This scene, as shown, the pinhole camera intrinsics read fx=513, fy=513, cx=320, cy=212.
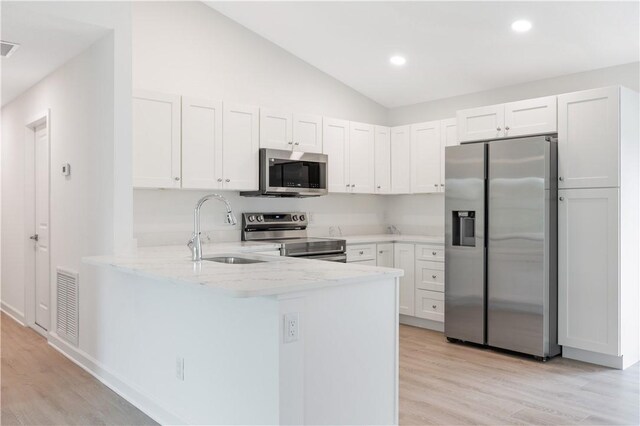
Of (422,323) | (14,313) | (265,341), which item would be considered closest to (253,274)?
(265,341)

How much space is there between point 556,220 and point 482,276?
759 mm

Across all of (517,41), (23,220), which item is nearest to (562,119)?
(517,41)

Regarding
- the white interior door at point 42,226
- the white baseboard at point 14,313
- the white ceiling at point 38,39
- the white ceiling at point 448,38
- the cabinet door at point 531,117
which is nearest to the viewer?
the white ceiling at point 38,39

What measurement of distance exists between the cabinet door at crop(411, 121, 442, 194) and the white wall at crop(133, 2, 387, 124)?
0.87 m

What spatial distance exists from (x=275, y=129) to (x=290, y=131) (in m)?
0.19

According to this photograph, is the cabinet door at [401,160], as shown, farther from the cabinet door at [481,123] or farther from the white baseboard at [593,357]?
the white baseboard at [593,357]

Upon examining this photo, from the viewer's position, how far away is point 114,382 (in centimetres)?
347

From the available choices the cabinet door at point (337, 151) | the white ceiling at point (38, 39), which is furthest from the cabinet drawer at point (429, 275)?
the white ceiling at point (38, 39)

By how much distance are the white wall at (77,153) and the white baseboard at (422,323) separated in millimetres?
3168

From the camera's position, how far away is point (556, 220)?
4230 mm

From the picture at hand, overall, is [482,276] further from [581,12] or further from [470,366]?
[581,12]

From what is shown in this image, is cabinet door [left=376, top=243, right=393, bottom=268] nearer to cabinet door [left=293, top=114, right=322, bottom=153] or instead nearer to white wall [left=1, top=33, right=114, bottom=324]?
cabinet door [left=293, top=114, right=322, bottom=153]

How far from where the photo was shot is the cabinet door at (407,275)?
5309mm

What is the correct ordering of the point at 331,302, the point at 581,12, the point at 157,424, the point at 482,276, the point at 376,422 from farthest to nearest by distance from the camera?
the point at 482,276 → the point at 581,12 → the point at 157,424 → the point at 376,422 → the point at 331,302
